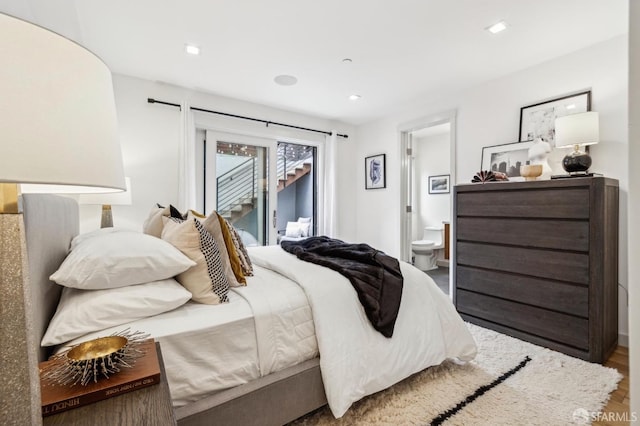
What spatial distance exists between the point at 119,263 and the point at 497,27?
2944mm

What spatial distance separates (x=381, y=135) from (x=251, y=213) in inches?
89.8

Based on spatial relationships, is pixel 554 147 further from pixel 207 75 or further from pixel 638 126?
pixel 207 75

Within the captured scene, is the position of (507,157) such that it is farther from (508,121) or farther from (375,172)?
(375,172)

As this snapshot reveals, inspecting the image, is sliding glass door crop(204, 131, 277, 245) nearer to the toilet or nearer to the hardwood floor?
the toilet

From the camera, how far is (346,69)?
9.82 ft

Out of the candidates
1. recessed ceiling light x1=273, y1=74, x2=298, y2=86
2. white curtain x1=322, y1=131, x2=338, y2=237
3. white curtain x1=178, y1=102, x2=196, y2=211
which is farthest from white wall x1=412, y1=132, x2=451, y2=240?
white curtain x1=178, y1=102, x2=196, y2=211

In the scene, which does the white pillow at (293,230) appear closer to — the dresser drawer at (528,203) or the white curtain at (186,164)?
the white curtain at (186,164)

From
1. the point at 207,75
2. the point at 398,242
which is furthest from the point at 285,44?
the point at 398,242

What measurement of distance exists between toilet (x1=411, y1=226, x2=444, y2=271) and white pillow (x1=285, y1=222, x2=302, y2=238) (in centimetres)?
191

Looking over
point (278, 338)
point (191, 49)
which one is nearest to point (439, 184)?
point (191, 49)

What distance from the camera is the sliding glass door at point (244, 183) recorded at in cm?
375

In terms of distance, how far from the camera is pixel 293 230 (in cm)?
493

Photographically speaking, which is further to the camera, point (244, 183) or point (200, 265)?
point (244, 183)

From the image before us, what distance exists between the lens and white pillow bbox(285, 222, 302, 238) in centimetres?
486
